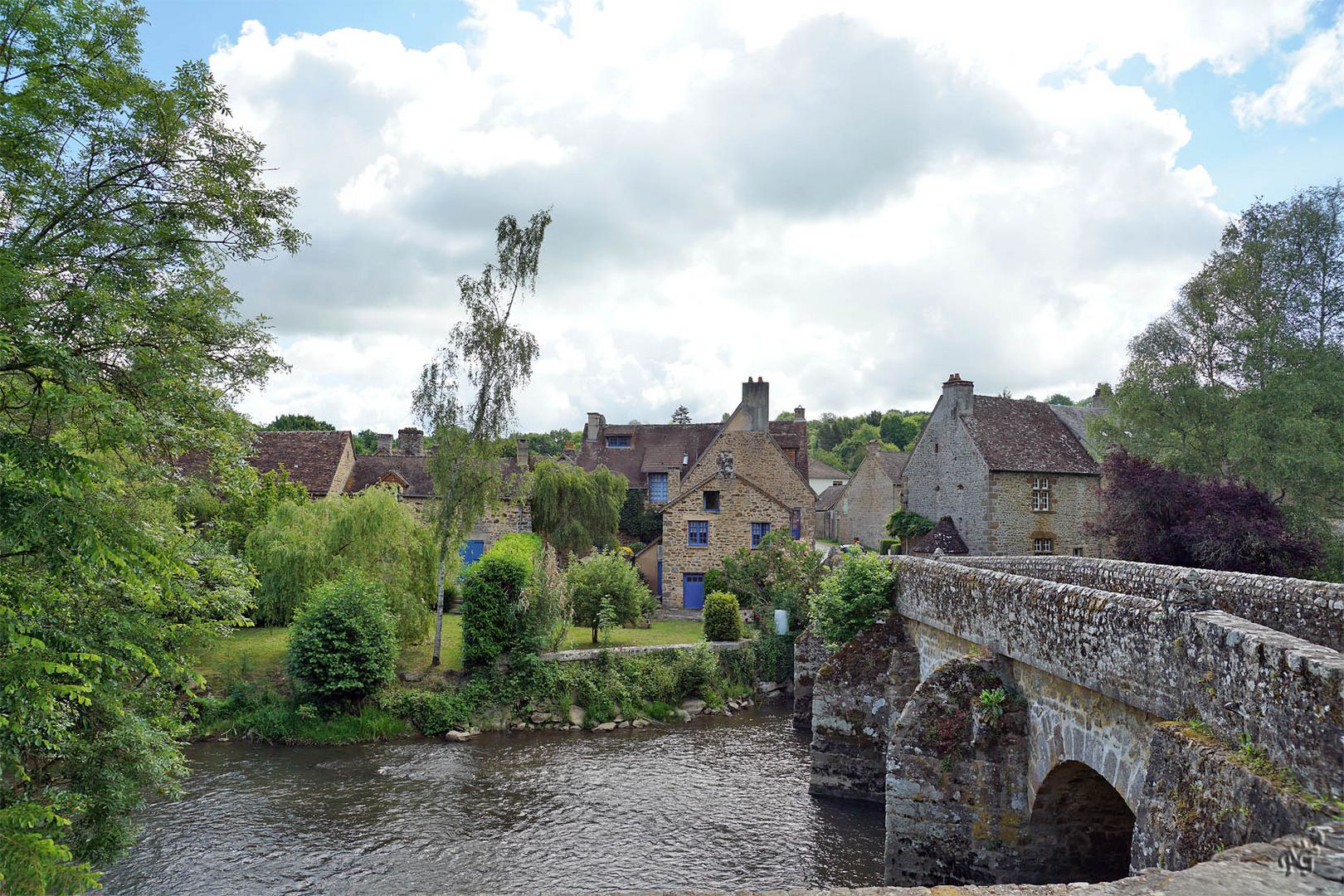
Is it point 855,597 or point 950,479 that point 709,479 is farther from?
point 855,597

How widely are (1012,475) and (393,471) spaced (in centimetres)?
2434

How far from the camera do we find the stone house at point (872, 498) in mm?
44094

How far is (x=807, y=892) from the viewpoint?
3.84 metres

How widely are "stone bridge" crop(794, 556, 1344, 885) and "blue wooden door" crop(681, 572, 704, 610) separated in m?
15.3

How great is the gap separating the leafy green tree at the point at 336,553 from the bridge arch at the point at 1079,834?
16.1 meters

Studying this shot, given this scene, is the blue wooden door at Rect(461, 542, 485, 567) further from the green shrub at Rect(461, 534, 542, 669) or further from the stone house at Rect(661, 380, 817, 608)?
the green shrub at Rect(461, 534, 542, 669)

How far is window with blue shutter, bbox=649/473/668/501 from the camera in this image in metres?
36.0

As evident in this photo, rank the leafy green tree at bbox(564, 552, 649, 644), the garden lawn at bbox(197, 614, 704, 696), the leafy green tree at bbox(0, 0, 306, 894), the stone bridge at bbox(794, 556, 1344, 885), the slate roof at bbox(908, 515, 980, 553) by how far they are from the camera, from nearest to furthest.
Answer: the stone bridge at bbox(794, 556, 1344, 885) → the leafy green tree at bbox(0, 0, 306, 894) → the garden lawn at bbox(197, 614, 704, 696) → the leafy green tree at bbox(564, 552, 649, 644) → the slate roof at bbox(908, 515, 980, 553)

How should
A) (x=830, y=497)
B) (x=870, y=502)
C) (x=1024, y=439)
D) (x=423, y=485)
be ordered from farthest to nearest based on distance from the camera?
1. (x=830, y=497)
2. (x=870, y=502)
3. (x=423, y=485)
4. (x=1024, y=439)

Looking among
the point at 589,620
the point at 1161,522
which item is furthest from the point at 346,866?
the point at 1161,522

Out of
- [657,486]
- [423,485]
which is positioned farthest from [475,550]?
[657,486]

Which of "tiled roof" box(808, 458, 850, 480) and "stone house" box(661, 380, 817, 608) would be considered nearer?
"stone house" box(661, 380, 817, 608)

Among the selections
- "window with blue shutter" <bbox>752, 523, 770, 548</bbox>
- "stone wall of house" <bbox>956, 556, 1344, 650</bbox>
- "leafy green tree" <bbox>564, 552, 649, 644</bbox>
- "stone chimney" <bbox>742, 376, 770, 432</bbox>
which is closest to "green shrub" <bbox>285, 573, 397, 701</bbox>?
"leafy green tree" <bbox>564, 552, 649, 644</bbox>

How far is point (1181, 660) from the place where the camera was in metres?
5.75
